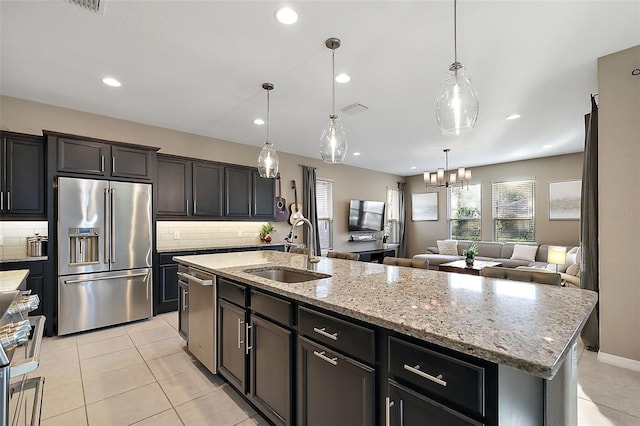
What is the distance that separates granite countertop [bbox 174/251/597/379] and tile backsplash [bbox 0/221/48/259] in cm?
327

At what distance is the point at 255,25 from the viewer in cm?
227

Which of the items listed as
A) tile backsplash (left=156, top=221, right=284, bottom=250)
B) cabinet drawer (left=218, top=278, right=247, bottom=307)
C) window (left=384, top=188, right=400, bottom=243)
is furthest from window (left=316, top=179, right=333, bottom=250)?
A: cabinet drawer (left=218, top=278, right=247, bottom=307)

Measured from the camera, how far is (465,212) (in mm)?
8156

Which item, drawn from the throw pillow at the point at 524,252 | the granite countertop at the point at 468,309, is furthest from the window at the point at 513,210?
the granite countertop at the point at 468,309

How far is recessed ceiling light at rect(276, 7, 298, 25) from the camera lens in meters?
2.10

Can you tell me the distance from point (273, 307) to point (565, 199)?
744 cm

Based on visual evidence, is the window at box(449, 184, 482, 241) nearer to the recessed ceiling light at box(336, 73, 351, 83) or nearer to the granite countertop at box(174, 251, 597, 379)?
the recessed ceiling light at box(336, 73, 351, 83)

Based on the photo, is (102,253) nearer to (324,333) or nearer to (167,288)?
(167,288)

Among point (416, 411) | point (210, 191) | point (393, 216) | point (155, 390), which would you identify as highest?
point (210, 191)

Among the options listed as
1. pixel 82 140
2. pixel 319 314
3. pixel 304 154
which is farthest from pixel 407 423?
pixel 304 154

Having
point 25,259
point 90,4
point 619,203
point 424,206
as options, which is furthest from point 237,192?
point 424,206

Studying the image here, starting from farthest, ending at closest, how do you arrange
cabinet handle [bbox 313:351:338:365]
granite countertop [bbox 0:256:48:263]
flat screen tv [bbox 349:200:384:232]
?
→ flat screen tv [bbox 349:200:384:232] → granite countertop [bbox 0:256:48:263] → cabinet handle [bbox 313:351:338:365]

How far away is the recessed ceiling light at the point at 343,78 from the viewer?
119 inches

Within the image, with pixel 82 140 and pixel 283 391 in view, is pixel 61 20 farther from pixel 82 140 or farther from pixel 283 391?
pixel 283 391
